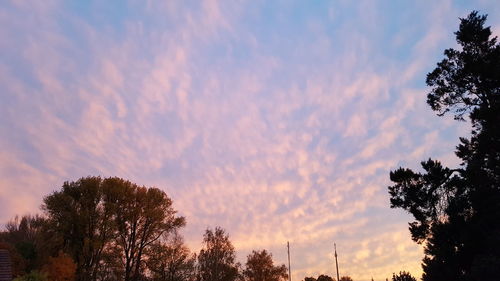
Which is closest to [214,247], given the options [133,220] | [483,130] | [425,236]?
[133,220]

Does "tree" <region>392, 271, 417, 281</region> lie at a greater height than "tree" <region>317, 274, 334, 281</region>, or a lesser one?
lesser

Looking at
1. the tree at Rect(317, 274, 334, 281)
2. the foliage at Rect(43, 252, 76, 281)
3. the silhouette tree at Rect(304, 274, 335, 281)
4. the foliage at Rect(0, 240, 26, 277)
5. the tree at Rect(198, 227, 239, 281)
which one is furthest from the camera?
the silhouette tree at Rect(304, 274, 335, 281)

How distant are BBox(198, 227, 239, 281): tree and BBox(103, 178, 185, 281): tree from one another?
12.2 m

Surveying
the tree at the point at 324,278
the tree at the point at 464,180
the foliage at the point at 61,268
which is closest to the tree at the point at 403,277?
the tree at the point at 464,180

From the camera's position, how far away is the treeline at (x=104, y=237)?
46.7m

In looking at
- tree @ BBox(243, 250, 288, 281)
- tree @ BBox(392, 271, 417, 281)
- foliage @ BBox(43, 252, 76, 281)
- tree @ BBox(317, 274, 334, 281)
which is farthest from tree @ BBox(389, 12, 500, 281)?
tree @ BBox(317, 274, 334, 281)

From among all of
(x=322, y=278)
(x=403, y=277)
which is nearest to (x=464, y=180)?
(x=403, y=277)

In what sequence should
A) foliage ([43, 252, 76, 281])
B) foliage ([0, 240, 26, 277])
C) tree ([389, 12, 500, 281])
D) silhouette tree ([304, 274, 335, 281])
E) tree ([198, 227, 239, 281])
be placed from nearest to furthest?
tree ([389, 12, 500, 281]), foliage ([43, 252, 76, 281]), foliage ([0, 240, 26, 277]), tree ([198, 227, 239, 281]), silhouette tree ([304, 274, 335, 281])

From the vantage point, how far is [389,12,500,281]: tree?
25.6 metres

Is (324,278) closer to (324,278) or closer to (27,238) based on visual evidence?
(324,278)

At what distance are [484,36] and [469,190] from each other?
9.97 meters

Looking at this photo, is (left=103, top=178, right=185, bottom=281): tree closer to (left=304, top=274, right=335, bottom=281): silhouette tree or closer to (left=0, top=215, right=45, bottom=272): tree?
(left=0, top=215, right=45, bottom=272): tree

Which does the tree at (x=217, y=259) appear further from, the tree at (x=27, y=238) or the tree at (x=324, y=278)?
the tree at (x=324, y=278)

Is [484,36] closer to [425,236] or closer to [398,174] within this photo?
[398,174]
